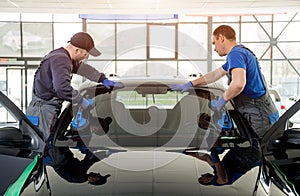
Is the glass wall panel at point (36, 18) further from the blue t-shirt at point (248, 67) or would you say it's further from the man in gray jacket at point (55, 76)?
the blue t-shirt at point (248, 67)

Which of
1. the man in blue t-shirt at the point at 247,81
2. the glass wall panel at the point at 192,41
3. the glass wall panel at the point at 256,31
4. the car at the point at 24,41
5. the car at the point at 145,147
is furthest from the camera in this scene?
the glass wall panel at the point at 256,31

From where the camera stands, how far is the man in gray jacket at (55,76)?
135 inches

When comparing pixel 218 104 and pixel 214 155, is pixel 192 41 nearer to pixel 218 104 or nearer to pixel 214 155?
pixel 218 104

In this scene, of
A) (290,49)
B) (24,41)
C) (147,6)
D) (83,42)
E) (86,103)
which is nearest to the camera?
(86,103)

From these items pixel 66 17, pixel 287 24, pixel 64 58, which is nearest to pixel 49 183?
pixel 64 58

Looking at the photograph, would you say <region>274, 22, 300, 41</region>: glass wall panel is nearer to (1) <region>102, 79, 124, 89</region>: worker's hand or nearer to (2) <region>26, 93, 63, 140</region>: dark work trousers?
(2) <region>26, 93, 63, 140</region>: dark work trousers

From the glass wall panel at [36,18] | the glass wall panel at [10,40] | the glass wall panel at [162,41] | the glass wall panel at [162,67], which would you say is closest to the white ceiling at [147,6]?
the glass wall panel at [162,67]

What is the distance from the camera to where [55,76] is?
11.3 ft

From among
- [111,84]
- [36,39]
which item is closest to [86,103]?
[111,84]

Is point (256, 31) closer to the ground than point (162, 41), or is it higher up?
higher up

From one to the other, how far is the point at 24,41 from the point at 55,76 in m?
12.7

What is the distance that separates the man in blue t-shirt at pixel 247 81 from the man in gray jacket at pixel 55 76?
1.07 metres

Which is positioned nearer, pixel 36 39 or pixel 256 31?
pixel 36 39

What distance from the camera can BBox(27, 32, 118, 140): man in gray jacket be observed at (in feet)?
11.3
